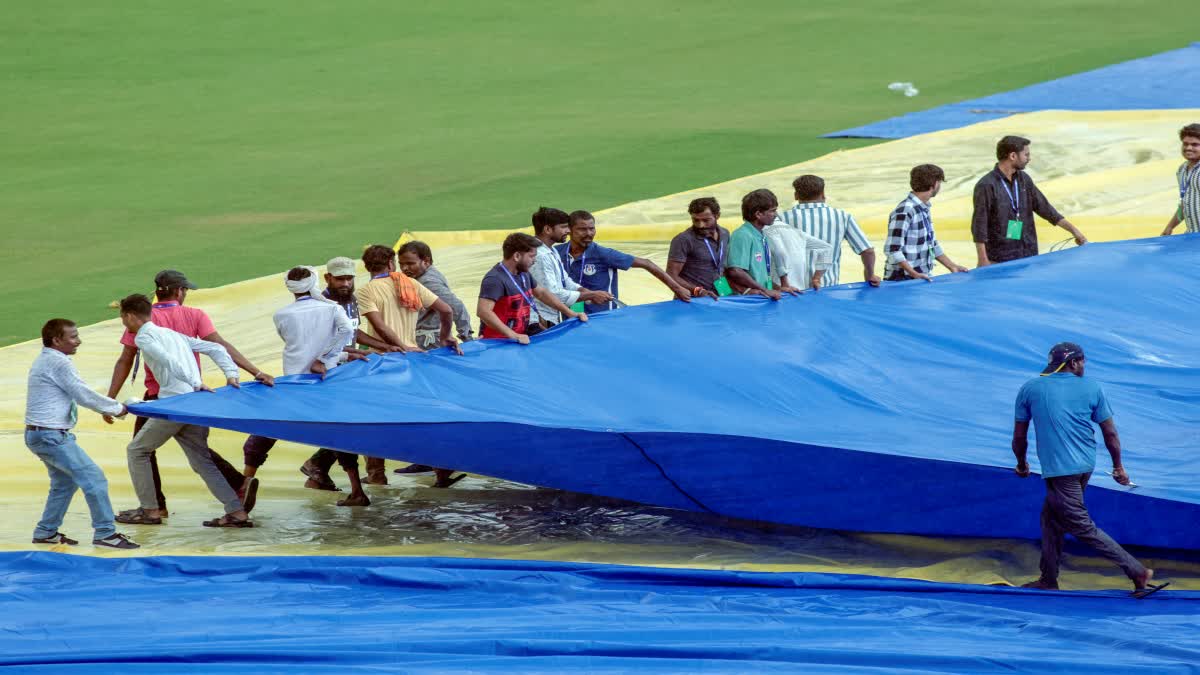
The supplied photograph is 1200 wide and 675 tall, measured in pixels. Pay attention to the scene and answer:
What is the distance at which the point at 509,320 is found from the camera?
25.5ft

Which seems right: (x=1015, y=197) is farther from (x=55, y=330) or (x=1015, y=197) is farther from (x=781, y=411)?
(x=55, y=330)

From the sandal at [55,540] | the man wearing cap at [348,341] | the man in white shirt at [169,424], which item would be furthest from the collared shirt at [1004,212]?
the sandal at [55,540]

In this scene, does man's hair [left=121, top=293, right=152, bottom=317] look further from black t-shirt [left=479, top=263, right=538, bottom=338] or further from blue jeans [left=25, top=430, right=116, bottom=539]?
black t-shirt [left=479, top=263, right=538, bottom=338]

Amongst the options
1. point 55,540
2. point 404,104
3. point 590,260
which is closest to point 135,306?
point 55,540

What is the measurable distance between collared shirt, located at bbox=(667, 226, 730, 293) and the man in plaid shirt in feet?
3.35

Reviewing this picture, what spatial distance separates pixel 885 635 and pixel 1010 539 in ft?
4.05

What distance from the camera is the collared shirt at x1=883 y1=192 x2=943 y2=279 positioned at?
28.1 ft

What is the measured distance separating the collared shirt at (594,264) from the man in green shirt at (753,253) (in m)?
0.56

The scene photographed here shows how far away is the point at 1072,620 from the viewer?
5.86 meters

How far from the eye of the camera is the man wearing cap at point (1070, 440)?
5.97 meters

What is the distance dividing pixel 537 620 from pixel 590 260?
267 cm

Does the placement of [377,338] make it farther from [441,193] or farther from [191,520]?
[441,193]

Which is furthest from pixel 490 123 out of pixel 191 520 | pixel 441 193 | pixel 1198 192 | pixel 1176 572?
pixel 1176 572

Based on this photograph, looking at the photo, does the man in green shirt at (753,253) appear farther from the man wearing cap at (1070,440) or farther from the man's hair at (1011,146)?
the man wearing cap at (1070,440)
